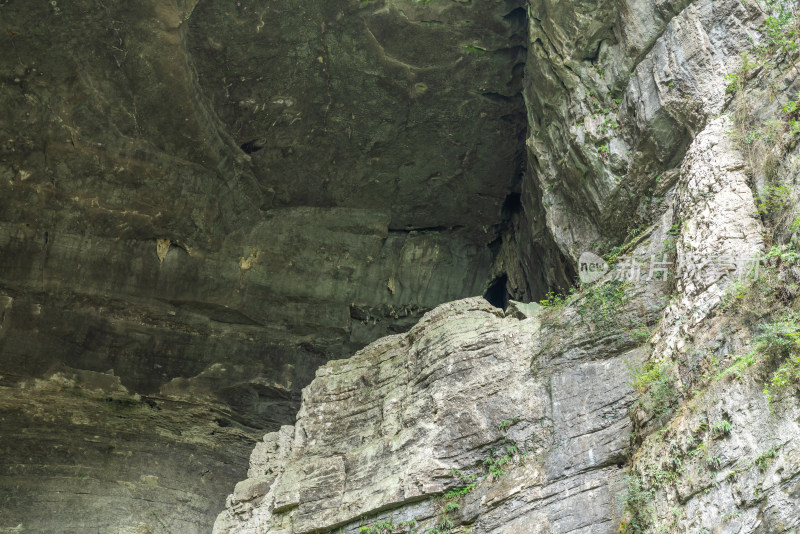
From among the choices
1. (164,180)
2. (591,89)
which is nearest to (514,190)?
(591,89)

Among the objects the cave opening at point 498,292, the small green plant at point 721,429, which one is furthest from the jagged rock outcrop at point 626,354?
the cave opening at point 498,292

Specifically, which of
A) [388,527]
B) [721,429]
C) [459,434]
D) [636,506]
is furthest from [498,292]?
[721,429]

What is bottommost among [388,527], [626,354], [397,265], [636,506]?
[636,506]

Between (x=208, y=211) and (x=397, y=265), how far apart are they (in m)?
4.30

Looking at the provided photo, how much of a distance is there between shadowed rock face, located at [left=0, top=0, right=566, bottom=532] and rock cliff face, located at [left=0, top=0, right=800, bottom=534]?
6cm

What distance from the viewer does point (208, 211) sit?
16375 millimetres

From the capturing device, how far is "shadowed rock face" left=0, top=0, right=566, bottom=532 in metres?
14.6

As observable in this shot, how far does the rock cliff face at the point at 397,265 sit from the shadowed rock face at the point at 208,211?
0.19 ft

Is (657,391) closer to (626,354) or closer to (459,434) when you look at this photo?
(626,354)

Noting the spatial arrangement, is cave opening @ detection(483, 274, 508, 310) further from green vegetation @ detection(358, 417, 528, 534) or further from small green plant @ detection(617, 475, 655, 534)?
small green plant @ detection(617, 475, 655, 534)

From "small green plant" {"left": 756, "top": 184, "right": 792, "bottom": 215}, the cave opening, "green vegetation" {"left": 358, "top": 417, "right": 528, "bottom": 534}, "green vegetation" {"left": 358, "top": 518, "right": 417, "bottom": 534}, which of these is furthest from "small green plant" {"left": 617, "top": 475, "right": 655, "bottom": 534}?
the cave opening

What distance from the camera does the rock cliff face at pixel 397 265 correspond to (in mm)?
8352

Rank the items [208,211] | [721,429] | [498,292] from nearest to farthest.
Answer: [721,429]
[208,211]
[498,292]

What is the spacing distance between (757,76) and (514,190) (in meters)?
8.13
